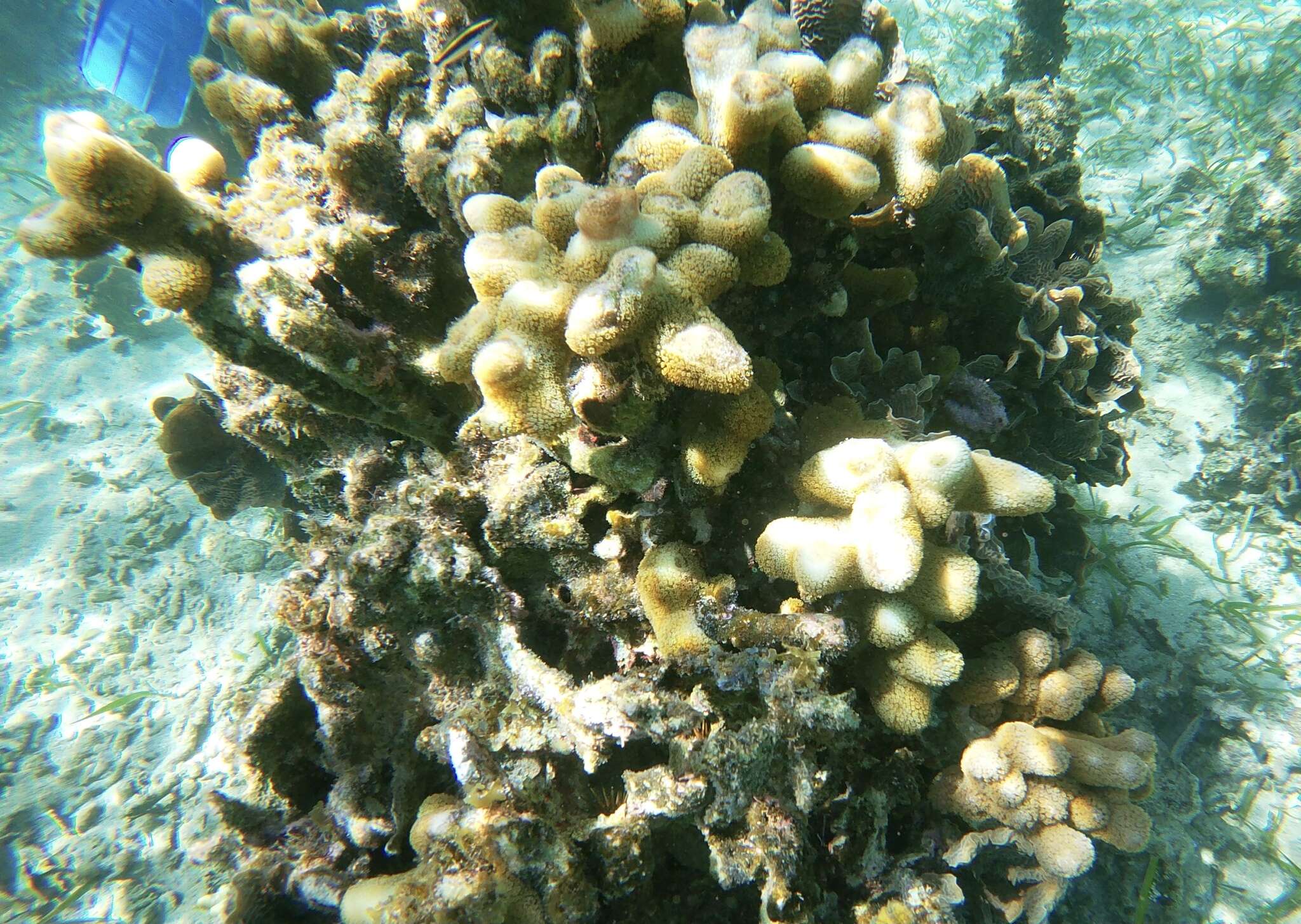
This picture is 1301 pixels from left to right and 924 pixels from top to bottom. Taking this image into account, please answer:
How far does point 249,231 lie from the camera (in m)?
2.62

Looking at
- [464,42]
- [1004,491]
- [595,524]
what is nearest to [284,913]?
[595,524]

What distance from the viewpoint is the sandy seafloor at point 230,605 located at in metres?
3.32

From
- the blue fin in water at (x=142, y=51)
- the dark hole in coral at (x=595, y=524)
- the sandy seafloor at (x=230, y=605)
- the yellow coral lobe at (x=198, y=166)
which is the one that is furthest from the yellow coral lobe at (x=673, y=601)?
the blue fin in water at (x=142, y=51)

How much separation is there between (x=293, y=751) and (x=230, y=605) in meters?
4.92

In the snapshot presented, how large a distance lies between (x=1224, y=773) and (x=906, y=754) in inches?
109

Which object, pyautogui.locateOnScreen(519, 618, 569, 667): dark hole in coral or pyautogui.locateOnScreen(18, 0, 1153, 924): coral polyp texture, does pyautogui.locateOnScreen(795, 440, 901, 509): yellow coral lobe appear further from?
pyautogui.locateOnScreen(519, 618, 569, 667): dark hole in coral

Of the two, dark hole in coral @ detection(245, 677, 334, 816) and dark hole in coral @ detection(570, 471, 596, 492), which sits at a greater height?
dark hole in coral @ detection(570, 471, 596, 492)

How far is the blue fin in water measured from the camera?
247 inches

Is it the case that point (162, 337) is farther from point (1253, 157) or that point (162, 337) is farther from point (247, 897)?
point (1253, 157)

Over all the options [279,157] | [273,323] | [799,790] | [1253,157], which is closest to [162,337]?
[279,157]

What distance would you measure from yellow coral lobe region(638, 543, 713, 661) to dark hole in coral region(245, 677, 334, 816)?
1621 mm

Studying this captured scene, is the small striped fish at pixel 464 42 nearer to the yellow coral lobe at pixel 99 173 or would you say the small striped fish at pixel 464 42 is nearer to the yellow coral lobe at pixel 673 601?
the yellow coral lobe at pixel 99 173

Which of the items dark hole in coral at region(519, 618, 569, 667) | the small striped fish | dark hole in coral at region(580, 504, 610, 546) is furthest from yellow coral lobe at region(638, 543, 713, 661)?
the small striped fish

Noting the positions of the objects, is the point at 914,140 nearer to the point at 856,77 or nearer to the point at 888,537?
the point at 856,77
